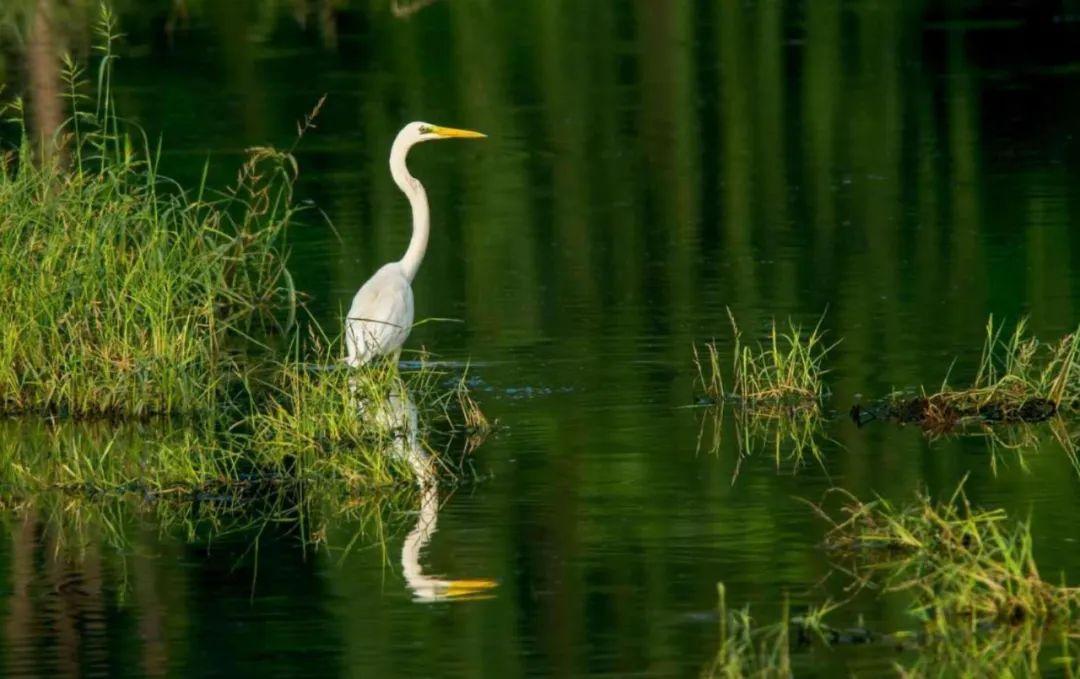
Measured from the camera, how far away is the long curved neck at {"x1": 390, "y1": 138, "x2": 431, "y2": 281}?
13.5 metres

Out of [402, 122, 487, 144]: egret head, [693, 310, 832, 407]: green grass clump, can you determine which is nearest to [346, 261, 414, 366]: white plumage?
[402, 122, 487, 144]: egret head

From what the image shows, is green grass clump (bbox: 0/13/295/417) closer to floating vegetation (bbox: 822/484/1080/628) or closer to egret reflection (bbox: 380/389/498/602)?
egret reflection (bbox: 380/389/498/602)

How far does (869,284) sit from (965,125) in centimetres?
824

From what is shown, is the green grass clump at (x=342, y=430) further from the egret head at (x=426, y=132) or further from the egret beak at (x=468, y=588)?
the egret head at (x=426, y=132)

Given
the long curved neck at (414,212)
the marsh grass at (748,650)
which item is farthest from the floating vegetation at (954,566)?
the long curved neck at (414,212)

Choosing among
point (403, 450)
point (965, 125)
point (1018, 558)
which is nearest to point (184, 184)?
point (965, 125)

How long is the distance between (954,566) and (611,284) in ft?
25.7

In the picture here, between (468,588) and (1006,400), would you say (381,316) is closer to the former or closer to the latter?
(1006,400)

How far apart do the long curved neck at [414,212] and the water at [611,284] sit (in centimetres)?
47

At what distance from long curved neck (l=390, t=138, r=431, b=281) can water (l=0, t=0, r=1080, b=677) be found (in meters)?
0.47

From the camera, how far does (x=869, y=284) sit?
15023 millimetres

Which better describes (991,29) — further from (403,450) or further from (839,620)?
(839,620)

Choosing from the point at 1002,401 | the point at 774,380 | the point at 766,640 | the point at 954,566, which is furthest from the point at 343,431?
the point at 954,566

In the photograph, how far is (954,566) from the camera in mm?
7703
